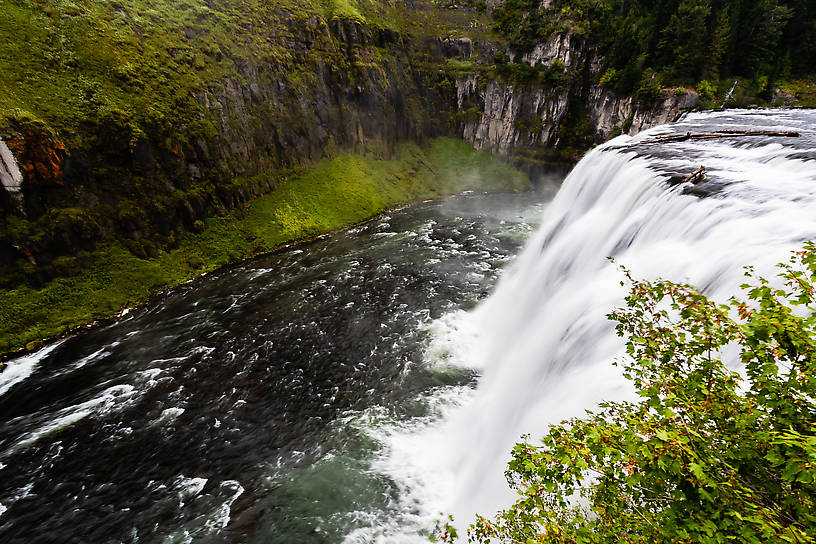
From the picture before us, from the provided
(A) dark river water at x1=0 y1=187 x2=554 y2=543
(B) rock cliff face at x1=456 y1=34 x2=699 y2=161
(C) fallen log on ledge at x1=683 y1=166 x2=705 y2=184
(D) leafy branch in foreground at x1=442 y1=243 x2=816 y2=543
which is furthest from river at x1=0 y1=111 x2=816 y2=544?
(B) rock cliff face at x1=456 y1=34 x2=699 y2=161

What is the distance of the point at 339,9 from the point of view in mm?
44875

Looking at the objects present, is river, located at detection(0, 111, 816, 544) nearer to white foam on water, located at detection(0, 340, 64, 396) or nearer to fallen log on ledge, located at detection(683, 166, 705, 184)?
white foam on water, located at detection(0, 340, 64, 396)

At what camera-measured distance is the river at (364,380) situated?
1041 cm

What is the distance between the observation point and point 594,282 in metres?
13.2

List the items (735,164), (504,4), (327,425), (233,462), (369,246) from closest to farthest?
(233,462) < (327,425) < (735,164) < (369,246) < (504,4)

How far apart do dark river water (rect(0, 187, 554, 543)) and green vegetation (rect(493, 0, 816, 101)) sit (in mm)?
45632

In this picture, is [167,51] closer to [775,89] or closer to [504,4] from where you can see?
[504,4]

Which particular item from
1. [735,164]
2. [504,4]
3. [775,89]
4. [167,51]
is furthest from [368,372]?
[504,4]

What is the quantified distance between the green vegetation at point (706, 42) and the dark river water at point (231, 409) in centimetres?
4563

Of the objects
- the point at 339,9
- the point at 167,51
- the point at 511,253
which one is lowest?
the point at 511,253

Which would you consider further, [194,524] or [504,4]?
[504,4]

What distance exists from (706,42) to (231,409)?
217 ft

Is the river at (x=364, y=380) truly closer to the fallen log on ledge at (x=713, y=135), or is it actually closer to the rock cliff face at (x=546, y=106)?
the fallen log on ledge at (x=713, y=135)

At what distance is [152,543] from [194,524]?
1.12 m
